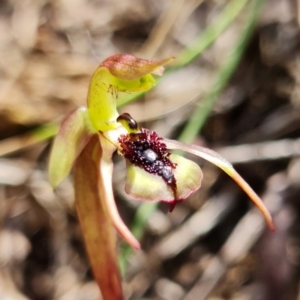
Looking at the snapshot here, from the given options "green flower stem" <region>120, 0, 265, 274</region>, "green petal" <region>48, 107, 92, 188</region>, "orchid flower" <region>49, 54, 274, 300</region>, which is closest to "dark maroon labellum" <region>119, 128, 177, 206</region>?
"orchid flower" <region>49, 54, 274, 300</region>

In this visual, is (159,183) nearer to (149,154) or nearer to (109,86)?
(149,154)

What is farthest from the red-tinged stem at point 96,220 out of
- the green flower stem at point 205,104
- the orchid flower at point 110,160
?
the green flower stem at point 205,104

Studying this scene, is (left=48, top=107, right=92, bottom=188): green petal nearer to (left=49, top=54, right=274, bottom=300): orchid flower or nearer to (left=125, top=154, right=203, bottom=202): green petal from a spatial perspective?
(left=49, top=54, right=274, bottom=300): orchid flower

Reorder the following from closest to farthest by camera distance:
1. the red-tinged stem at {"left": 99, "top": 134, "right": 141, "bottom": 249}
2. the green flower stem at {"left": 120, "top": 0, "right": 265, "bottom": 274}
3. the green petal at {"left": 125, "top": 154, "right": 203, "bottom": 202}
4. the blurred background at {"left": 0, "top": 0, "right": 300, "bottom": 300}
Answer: the red-tinged stem at {"left": 99, "top": 134, "right": 141, "bottom": 249}
the green petal at {"left": 125, "top": 154, "right": 203, "bottom": 202}
the green flower stem at {"left": 120, "top": 0, "right": 265, "bottom": 274}
the blurred background at {"left": 0, "top": 0, "right": 300, "bottom": 300}

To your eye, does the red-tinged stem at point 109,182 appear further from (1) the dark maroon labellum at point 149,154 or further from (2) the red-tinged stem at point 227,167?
(2) the red-tinged stem at point 227,167

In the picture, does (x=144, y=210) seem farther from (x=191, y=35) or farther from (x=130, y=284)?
(x=191, y=35)

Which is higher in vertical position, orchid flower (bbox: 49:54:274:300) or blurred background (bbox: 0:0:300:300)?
blurred background (bbox: 0:0:300:300)

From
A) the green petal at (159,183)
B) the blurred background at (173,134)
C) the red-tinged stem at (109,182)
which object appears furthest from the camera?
the blurred background at (173,134)
